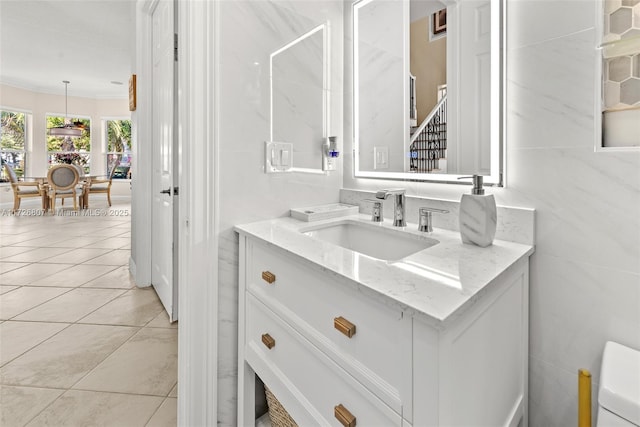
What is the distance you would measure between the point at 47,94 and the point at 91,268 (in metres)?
6.90

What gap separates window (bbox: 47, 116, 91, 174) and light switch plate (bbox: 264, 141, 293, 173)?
8573 millimetres

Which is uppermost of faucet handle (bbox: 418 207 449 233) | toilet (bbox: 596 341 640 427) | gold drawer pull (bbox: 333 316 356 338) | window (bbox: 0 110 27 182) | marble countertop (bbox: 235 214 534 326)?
window (bbox: 0 110 27 182)

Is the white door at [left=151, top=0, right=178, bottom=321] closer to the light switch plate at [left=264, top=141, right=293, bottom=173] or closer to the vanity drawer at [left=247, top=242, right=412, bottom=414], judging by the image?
the light switch plate at [left=264, top=141, right=293, bottom=173]

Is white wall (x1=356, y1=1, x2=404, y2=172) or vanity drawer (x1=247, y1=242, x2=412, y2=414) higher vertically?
white wall (x1=356, y1=1, x2=404, y2=172)

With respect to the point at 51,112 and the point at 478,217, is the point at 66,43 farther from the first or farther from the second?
the point at 478,217

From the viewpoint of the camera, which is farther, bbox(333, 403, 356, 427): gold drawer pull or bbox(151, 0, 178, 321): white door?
bbox(151, 0, 178, 321): white door

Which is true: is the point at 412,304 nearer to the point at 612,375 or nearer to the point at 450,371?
the point at 450,371

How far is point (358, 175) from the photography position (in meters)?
1.69

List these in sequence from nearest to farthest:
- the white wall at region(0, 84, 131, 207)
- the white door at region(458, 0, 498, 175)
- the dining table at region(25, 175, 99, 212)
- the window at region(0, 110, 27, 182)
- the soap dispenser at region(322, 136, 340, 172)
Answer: the white door at region(458, 0, 498, 175)
the soap dispenser at region(322, 136, 340, 172)
the dining table at region(25, 175, 99, 212)
the window at region(0, 110, 27, 182)
the white wall at region(0, 84, 131, 207)

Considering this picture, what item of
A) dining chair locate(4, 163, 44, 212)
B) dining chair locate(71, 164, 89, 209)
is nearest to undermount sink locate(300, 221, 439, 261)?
dining chair locate(71, 164, 89, 209)

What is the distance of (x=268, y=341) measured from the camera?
1121 millimetres

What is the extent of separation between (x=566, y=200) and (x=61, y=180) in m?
8.17

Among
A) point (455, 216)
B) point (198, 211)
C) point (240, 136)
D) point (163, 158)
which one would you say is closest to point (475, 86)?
point (455, 216)

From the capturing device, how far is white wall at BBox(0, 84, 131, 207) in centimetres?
727
